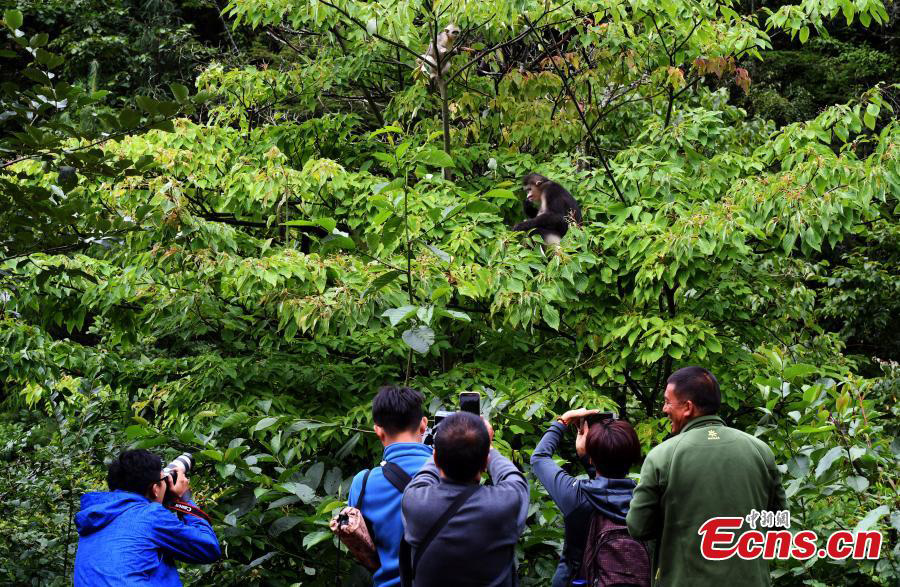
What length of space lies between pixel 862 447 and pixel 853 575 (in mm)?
461

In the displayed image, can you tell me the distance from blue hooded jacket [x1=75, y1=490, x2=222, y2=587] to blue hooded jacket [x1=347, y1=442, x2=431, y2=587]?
0.70m

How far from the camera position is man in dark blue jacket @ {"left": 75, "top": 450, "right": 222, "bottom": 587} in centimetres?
276

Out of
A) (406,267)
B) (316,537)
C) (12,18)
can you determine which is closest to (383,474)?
(316,537)

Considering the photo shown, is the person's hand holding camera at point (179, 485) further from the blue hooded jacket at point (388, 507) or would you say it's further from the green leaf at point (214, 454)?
the blue hooded jacket at point (388, 507)

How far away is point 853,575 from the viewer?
117 inches

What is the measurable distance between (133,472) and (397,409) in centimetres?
105

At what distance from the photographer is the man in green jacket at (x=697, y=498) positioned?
8.34 ft

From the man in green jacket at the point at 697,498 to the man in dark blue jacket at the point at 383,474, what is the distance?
71 centimetres

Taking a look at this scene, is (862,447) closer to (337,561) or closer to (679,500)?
(679,500)

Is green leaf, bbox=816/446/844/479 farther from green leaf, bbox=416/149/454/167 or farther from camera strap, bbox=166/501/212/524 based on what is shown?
camera strap, bbox=166/501/212/524

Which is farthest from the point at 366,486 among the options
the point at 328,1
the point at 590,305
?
the point at 328,1

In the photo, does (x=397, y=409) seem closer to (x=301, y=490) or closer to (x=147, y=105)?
(x=301, y=490)

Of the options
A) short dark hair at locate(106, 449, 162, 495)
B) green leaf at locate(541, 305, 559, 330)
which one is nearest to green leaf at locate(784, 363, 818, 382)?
green leaf at locate(541, 305, 559, 330)

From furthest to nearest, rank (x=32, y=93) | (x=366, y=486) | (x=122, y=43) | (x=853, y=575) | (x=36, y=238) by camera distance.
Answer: (x=122, y=43)
(x=36, y=238)
(x=32, y=93)
(x=853, y=575)
(x=366, y=486)
